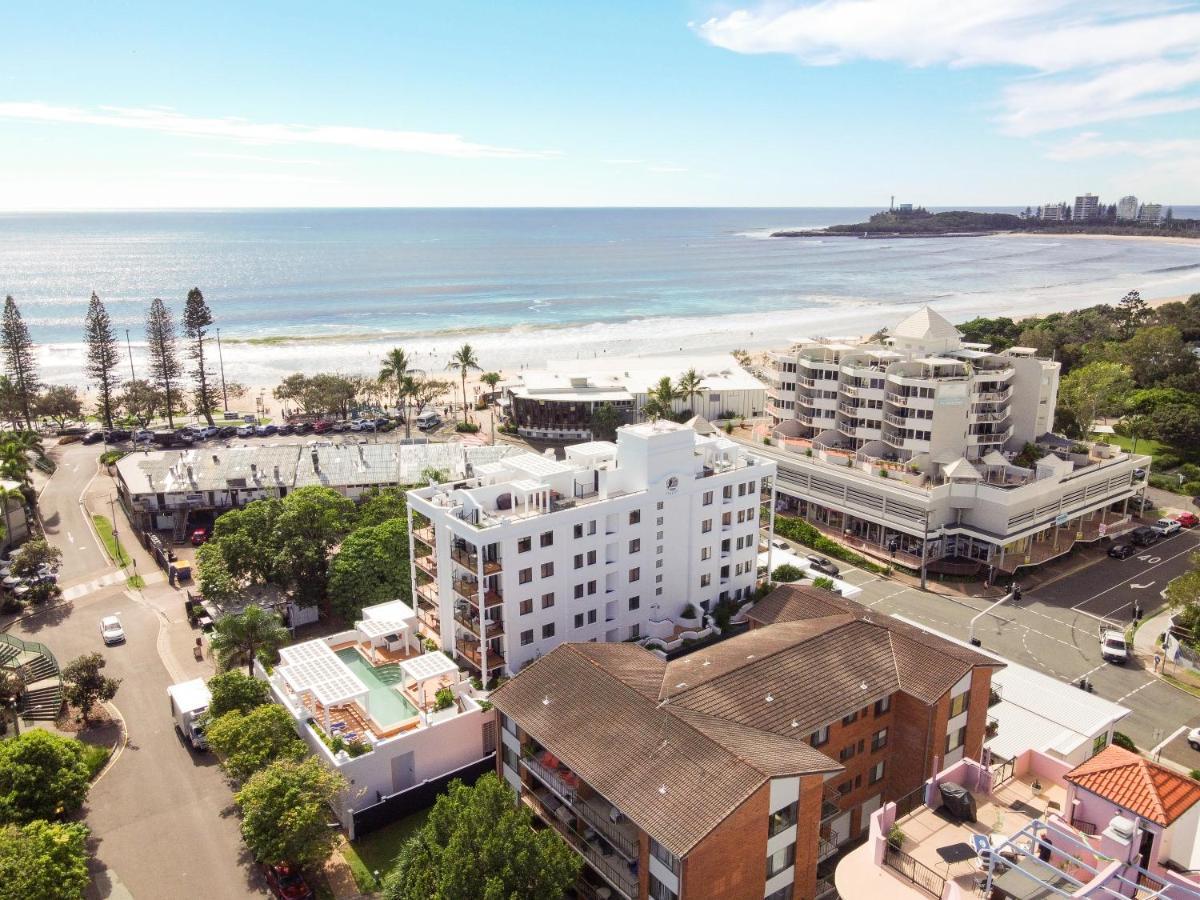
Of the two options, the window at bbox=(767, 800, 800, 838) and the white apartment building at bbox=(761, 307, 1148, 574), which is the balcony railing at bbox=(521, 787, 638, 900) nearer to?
the window at bbox=(767, 800, 800, 838)

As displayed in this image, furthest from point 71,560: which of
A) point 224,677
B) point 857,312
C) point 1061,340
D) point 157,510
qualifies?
point 857,312

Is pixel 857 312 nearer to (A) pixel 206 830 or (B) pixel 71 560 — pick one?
(B) pixel 71 560

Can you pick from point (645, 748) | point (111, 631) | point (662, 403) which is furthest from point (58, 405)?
point (645, 748)

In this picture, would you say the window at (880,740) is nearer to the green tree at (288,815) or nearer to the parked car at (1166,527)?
the green tree at (288,815)

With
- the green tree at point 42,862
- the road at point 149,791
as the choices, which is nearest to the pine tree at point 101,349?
the road at point 149,791

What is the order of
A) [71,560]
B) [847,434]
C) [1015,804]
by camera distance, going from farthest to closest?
1. [847,434]
2. [71,560]
3. [1015,804]

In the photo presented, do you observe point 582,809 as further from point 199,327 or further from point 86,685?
point 199,327

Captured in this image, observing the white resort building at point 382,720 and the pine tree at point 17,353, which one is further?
the pine tree at point 17,353
